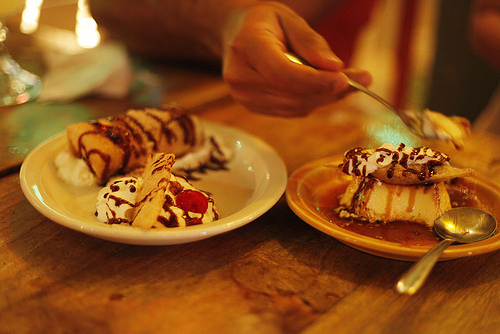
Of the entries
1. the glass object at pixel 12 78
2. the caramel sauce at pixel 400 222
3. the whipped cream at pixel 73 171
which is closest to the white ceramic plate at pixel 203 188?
the whipped cream at pixel 73 171

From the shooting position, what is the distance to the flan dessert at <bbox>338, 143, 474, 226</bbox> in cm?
105

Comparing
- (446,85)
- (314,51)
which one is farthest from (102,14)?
(446,85)

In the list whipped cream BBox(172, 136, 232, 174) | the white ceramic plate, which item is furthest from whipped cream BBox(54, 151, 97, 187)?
whipped cream BBox(172, 136, 232, 174)

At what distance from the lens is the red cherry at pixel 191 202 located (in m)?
1.00

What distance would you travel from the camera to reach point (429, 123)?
1.19 meters

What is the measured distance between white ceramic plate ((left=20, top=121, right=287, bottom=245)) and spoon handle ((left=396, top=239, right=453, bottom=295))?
319 mm

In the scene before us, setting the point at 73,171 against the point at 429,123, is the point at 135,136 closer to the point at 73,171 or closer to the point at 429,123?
the point at 73,171

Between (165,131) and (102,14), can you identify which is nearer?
(165,131)

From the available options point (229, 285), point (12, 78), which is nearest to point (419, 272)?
point (229, 285)

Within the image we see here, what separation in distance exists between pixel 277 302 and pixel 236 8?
951 millimetres

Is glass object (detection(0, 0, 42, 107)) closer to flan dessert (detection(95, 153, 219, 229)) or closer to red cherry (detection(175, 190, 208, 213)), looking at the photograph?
flan dessert (detection(95, 153, 219, 229))

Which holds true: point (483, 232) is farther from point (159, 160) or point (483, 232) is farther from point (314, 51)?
point (159, 160)

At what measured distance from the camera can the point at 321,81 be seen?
1.15 meters

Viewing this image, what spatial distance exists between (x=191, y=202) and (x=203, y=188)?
0.24 meters
